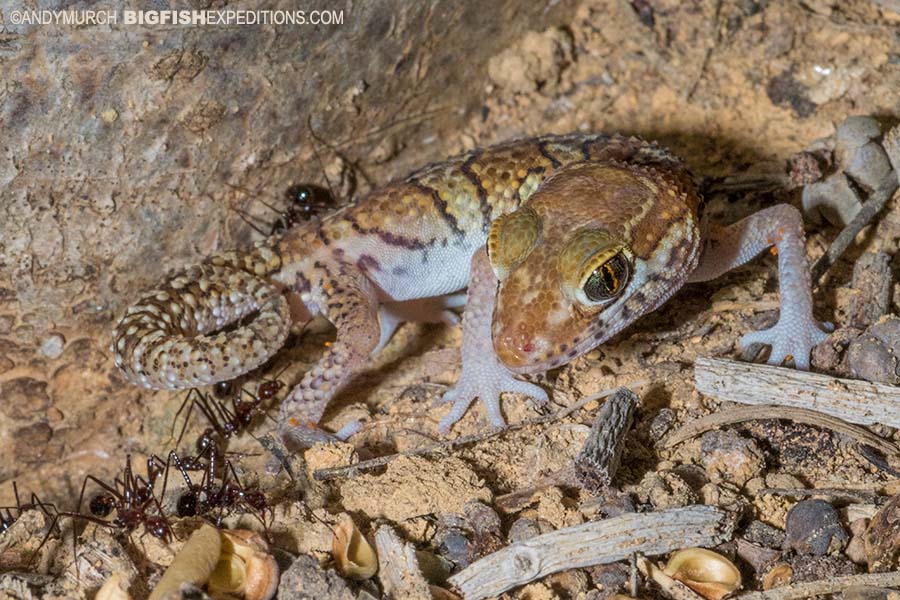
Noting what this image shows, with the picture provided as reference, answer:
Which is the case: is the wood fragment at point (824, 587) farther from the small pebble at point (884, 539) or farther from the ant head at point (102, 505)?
the ant head at point (102, 505)

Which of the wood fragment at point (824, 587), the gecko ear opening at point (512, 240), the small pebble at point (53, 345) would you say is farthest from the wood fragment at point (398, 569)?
the small pebble at point (53, 345)

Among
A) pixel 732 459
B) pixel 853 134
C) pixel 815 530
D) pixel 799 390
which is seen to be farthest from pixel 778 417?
pixel 853 134

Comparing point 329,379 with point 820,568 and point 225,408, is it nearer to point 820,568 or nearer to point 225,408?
point 225,408

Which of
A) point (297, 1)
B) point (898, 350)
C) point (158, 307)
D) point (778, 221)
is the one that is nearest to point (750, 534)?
point (898, 350)

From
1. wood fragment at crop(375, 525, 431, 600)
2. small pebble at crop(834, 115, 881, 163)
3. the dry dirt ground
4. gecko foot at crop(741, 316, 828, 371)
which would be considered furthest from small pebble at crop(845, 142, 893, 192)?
wood fragment at crop(375, 525, 431, 600)

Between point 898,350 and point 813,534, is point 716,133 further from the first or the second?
point 813,534

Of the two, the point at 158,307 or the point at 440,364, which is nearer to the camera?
the point at 158,307

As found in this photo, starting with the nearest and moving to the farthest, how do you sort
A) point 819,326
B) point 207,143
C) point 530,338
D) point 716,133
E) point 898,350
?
point 530,338, point 898,350, point 819,326, point 207,143, point 716,133
